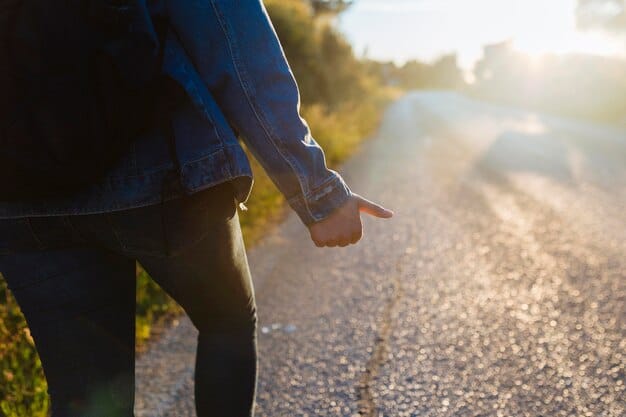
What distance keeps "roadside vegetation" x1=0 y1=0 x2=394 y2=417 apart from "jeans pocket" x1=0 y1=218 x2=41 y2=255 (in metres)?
1.16

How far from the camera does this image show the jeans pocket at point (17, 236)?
1.02 m

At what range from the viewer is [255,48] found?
3.47 feet

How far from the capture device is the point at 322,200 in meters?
1.14

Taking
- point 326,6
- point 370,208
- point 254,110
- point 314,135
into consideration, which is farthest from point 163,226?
point 326,6

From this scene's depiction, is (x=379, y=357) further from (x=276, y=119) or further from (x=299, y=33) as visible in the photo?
(x=299, y=33)

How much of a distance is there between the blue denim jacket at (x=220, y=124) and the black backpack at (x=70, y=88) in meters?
0.04

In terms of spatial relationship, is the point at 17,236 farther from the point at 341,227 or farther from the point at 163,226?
the point at 341,227

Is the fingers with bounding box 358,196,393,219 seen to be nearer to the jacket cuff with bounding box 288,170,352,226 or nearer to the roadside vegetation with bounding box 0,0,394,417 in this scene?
the jacket cuff with bounding box 288,170,352,226

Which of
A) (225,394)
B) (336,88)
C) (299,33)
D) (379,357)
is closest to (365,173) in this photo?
(299,33)

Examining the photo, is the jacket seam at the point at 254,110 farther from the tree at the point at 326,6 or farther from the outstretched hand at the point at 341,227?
the tree at the point at 326,6

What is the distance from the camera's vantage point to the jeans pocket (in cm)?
102

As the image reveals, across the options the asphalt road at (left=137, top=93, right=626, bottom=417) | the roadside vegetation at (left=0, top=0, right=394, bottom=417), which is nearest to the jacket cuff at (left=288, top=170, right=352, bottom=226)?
the asphalt road at (left=137, top=93, right=626, bottom=417)

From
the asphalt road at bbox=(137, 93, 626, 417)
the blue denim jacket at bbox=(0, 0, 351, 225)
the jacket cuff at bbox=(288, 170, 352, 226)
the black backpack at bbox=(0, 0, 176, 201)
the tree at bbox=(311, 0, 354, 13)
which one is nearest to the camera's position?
the black backpack at bbox=(0, 0, 176, 201)

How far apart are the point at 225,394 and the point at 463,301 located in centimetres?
211
